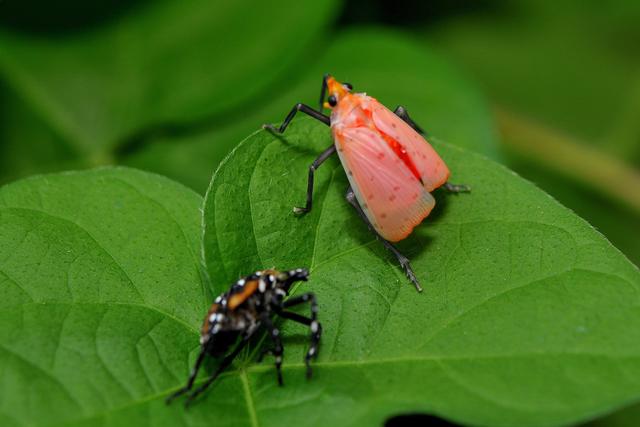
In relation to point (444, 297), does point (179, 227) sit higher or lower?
higher

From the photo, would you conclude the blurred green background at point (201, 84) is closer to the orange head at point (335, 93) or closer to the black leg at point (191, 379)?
the orange head at point (335, 93)

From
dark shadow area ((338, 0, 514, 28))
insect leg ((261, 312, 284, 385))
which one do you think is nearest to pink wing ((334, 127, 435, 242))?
insect leg ((261, 312, 284, 385))

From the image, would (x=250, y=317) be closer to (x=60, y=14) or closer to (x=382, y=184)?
(x=382, y=184)

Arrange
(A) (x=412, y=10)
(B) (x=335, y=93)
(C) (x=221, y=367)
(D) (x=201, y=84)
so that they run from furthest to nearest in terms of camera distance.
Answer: (A) (x=412, y=10) < (D) (x=201, y=84) < (B) (x=335, y=93) < (C) (x=221, y=367)

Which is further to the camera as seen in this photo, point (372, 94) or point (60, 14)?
point (60, 14)

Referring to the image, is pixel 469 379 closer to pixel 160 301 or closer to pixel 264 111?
pixel 160 301

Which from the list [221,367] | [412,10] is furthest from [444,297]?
[412,10]

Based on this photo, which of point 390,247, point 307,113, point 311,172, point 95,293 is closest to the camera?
point 95,293
